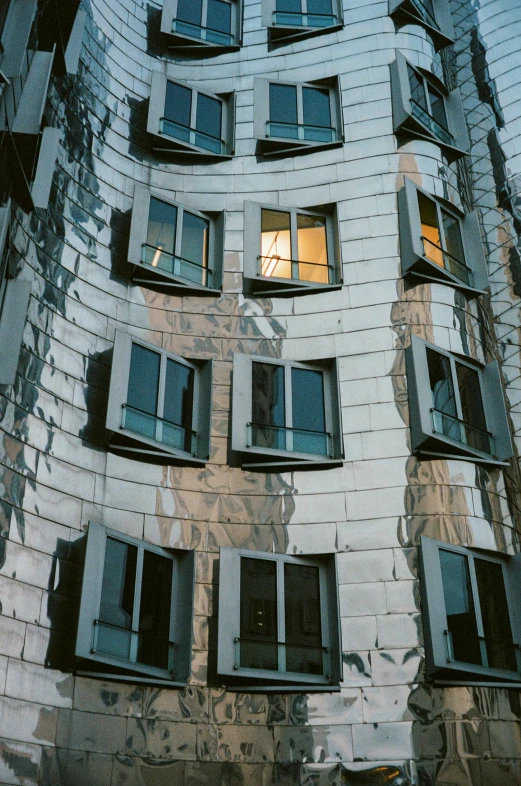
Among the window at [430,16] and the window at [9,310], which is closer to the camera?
the window at [9,310]

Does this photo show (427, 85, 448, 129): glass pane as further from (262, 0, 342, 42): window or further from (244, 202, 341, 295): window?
(244, 202, 341, 295): window

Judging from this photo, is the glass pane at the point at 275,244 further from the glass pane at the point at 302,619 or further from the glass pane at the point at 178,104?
the glass pane at the point at 302,619

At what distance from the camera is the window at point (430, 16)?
20750 mm

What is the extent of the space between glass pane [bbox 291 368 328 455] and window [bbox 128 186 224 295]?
8.39ft

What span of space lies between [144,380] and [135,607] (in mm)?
4222

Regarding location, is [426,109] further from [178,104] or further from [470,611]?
[470,611]

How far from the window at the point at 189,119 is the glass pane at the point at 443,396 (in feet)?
22.3

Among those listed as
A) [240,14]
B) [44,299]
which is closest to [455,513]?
[44,299]

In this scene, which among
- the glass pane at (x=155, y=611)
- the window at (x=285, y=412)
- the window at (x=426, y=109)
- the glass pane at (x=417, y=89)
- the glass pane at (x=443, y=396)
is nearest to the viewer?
the glass pane at (x=155, y=611)

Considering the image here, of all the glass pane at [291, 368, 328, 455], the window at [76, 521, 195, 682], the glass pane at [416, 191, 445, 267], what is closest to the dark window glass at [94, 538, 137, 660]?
the window at [76, 521, 195, 682]

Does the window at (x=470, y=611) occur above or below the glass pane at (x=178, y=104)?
below

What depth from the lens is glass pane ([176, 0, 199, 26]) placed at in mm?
21312

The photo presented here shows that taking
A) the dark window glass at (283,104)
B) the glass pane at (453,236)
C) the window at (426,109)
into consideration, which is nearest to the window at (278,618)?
the glass pane at (453,236)

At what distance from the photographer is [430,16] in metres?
21.7
